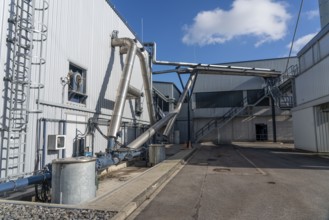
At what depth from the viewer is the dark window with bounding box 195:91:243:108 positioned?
122ft

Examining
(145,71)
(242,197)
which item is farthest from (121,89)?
(242,197)

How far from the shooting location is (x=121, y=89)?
551 inches

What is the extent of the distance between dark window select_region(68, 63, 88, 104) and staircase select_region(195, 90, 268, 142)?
2512cm

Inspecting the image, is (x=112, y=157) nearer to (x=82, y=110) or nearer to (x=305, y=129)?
(x=82, y=110)

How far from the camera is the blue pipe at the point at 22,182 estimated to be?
6316mm

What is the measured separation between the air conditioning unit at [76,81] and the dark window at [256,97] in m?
29.0

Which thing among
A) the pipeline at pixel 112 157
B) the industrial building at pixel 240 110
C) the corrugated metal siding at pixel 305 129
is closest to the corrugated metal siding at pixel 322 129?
the corrugated metal siding at pixel 305 129

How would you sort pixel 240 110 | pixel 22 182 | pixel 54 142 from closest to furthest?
1. pixel 22 182
2. pixel 54 142
3. pixel 240 110

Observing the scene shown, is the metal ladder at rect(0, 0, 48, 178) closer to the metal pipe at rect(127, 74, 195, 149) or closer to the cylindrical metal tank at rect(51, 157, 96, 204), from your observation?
the cylindrical metal tank at rect(51, 157, 96, 204)

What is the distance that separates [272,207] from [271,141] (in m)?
30.5

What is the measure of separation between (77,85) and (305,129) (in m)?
18.9

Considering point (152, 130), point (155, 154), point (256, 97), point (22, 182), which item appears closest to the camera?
point (22, 182)

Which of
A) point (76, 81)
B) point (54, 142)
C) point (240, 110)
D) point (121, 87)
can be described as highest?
point (240, 110)

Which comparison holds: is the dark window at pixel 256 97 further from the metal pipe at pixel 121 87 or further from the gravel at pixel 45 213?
the gravel at pixel 45 213
